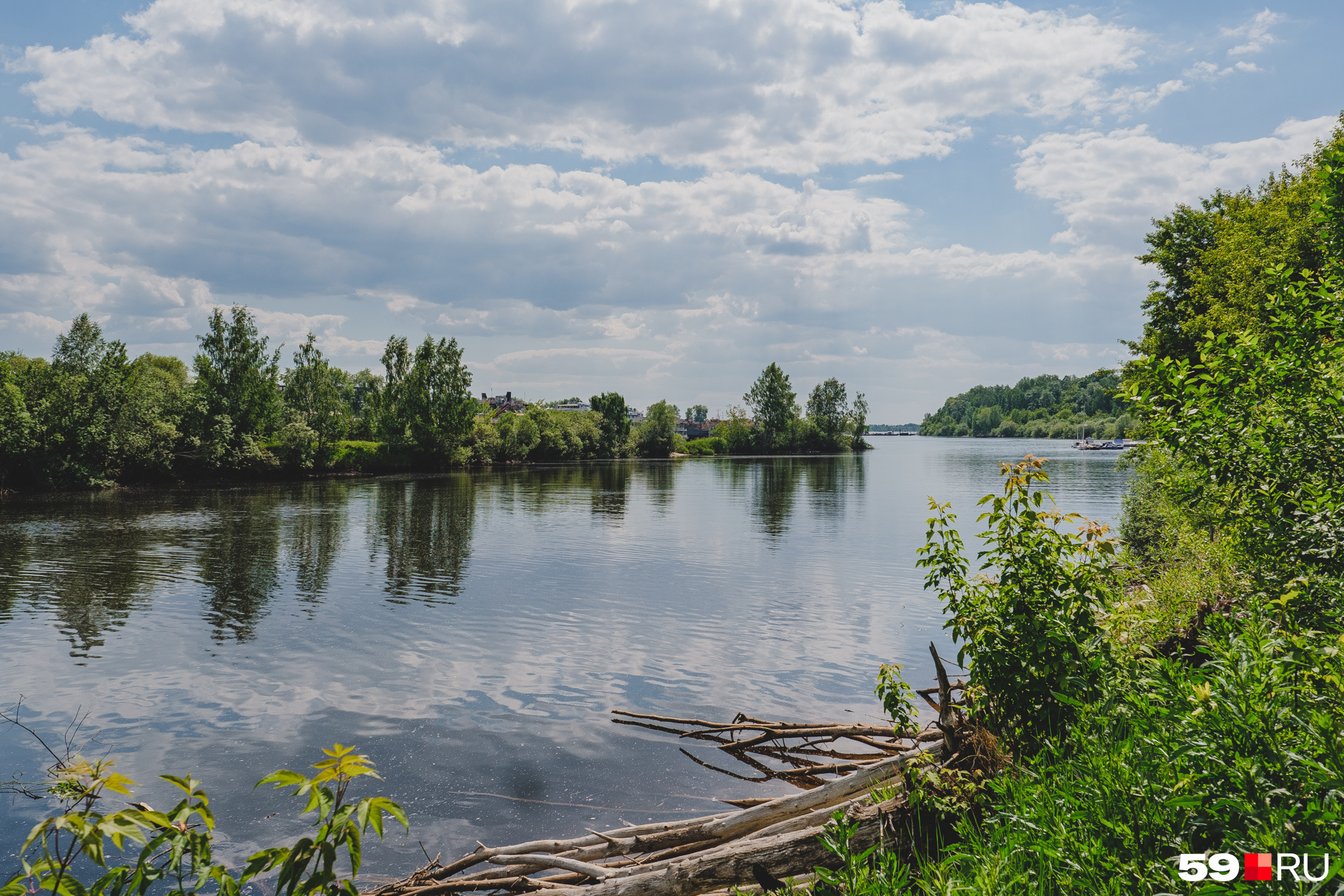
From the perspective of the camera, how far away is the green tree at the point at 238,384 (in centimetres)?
8156

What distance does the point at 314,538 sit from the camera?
39.4 metres

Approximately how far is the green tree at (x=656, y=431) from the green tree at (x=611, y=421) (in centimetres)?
589

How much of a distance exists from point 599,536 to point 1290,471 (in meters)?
35.1

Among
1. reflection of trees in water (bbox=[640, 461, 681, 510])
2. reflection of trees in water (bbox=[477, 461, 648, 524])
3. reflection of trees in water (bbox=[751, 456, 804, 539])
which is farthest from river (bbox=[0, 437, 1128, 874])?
reflection of trees in water (bbox=[640, 461, 681, 510])

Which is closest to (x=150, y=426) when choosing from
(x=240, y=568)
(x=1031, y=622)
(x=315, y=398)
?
(x=315, y=398)

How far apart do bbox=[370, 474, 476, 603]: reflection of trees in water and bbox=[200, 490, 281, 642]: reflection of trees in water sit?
455cm

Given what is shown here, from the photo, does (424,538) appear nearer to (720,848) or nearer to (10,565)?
(10,565)

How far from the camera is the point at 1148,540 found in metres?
27.2

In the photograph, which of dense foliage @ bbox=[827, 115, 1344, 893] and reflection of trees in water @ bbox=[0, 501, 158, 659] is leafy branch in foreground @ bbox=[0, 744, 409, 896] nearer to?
dense foliage @ bbox=[827, 115, 1344, 893]

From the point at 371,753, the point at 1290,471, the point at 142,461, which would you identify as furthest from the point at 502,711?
the point at 142,461

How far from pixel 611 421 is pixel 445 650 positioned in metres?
130

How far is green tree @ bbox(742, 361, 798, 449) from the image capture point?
182625mm

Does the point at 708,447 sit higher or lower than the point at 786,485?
higher
